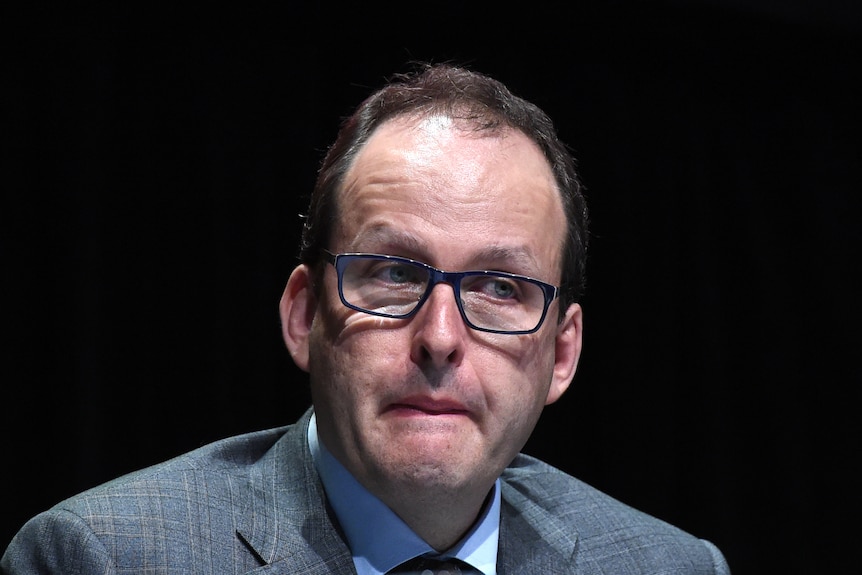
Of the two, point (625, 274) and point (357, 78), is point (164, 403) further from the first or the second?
point (625, 274)

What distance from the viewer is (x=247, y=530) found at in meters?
1.56

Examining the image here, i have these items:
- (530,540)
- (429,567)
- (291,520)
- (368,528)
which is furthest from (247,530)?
(530,540)

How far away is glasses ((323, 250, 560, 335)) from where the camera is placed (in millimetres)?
1523

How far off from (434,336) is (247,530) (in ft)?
1.41

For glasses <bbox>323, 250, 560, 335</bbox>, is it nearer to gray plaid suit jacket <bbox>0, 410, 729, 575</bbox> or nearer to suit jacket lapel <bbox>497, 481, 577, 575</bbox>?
gray plaid suit jacket <bbox>0, 410, 729, 575</bbox>

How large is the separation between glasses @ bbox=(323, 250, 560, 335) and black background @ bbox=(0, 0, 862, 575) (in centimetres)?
107

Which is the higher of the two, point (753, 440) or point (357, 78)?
point (357, 78)

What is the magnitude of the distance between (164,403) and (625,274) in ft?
4.75

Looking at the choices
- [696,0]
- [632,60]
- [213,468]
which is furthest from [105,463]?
[696,0]

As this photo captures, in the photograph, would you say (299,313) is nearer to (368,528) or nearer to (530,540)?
(368,528)

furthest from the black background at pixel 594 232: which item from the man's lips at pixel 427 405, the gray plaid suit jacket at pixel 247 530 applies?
the man's lips at pixel 427 405

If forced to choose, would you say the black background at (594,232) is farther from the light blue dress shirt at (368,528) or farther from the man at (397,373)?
the light blue dress shirt at (368,528)

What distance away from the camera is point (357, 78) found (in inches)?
108

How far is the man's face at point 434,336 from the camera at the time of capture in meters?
1.48
